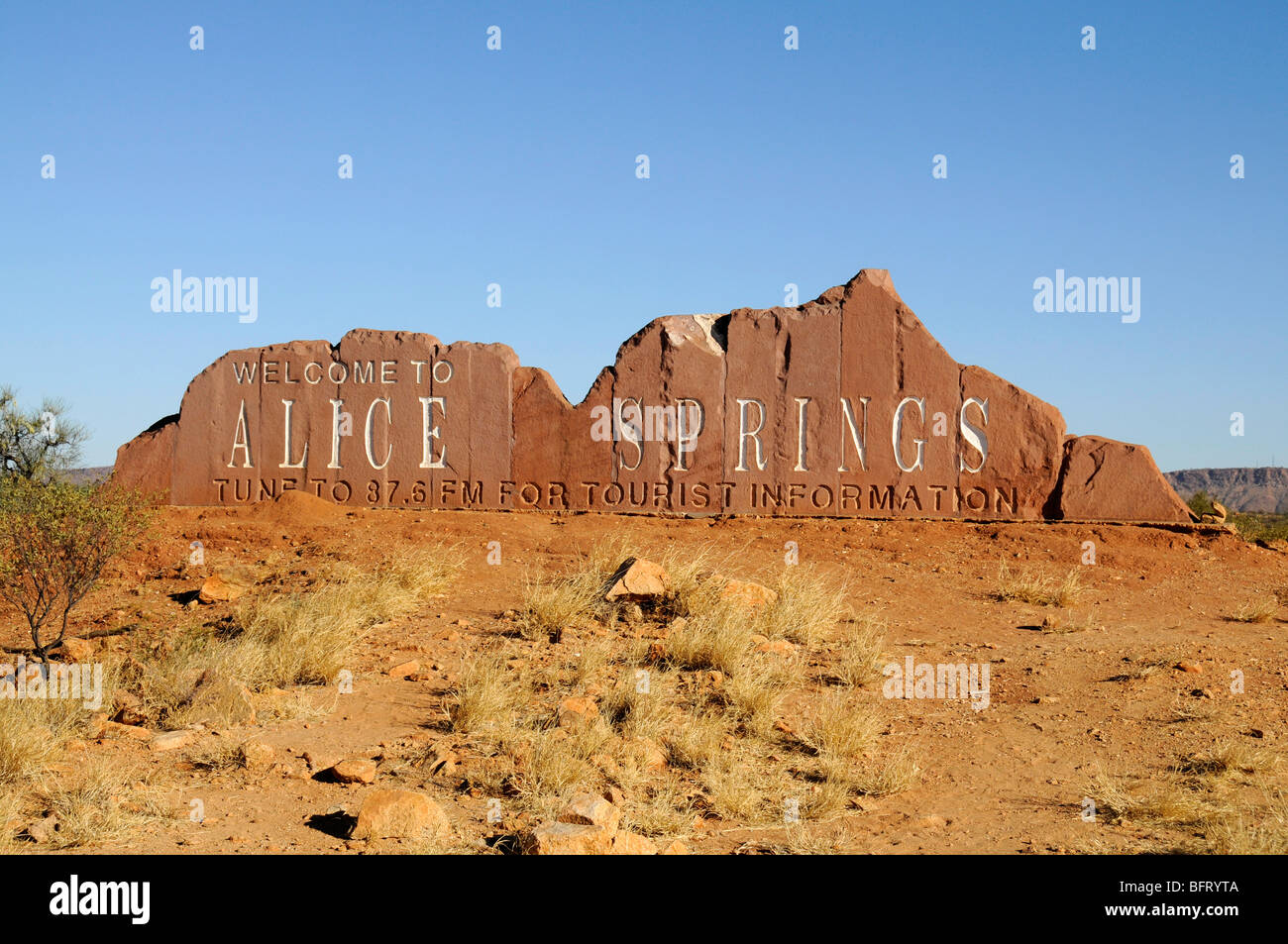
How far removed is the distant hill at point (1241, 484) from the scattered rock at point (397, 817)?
190ft

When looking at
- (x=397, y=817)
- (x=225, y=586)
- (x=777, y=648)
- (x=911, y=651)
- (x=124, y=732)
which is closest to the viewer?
(x=397, y=817)

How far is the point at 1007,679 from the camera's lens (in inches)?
309

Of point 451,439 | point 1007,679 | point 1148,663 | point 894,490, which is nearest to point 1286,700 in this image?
point 1148,663

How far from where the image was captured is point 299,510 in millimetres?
A: 12406

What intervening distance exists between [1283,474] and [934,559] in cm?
5772

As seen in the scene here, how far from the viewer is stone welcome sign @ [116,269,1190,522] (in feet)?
40.9

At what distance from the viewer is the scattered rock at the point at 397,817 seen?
16.8 feet

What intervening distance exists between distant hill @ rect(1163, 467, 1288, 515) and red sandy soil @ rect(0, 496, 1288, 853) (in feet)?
165

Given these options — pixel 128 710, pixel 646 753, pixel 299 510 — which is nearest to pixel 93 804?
pixel 128 710

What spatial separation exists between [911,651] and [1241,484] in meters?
59.7

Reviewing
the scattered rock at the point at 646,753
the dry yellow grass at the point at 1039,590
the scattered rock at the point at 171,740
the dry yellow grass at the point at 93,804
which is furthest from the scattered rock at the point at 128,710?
the dry yellow grass at the point at 1039,590

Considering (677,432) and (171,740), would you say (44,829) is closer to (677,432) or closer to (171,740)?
(171,740)

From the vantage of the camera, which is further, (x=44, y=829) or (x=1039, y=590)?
(x=1039, y=590)

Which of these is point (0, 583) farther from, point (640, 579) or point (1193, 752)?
point (1193, 752)
